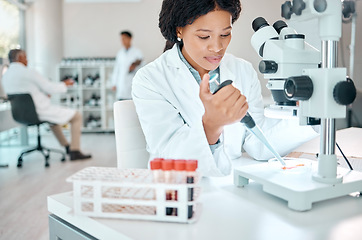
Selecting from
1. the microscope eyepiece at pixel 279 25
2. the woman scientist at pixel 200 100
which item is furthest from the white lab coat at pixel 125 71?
the microscope eyepiece at pixel 279 25

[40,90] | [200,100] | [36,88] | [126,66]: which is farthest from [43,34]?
[200,100]

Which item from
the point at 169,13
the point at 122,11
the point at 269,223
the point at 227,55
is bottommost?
the point at 269,223

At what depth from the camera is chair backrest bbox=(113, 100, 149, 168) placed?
1123 mm

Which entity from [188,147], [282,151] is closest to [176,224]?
[188,147]

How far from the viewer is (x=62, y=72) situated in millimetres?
5848

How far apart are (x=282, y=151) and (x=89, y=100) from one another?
16.7ft

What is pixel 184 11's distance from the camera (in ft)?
3.53

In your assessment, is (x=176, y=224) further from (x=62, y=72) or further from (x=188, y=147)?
(x=62, y=72)

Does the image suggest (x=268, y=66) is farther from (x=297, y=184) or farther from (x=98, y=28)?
(x=98, y=28)

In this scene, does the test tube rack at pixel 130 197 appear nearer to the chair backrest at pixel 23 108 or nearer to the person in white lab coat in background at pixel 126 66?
the chair backrest at pixel 23 108

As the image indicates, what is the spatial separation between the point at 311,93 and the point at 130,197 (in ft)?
1.24

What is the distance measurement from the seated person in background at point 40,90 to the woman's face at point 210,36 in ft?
9.74

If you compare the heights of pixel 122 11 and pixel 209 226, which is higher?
pixel 122 11

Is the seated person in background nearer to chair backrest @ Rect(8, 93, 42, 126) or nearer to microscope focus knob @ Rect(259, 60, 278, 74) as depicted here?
chair backrest @ Rect(8, 93, 42, 126)
